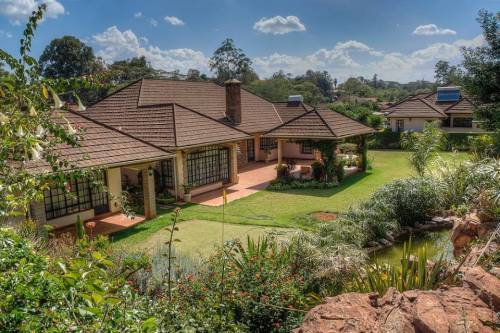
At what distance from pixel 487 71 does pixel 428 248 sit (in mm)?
5816

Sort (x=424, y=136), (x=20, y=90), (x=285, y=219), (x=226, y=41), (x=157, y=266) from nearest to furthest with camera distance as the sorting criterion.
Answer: (x=20, y=90) < (x=157, y=266) < (x=285, y=219) < (x=424, y=136) < (x=226, y=41)

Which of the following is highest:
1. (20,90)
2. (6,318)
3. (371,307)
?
(20,90)

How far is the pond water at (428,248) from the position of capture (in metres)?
11.0

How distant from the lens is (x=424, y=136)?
18531 millimetres

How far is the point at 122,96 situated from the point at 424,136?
18754 millimetres

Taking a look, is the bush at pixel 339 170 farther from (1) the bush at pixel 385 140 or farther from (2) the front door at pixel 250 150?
(1) the bush at pixel 385 140

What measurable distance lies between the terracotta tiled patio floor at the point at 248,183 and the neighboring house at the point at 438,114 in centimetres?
1744

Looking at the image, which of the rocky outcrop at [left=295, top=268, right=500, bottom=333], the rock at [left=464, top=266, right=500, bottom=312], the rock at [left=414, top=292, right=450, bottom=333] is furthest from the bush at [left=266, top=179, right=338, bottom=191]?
the rock at [left=414, top=292, right=450, bottom=333]

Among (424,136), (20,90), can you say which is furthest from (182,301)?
(424,136)

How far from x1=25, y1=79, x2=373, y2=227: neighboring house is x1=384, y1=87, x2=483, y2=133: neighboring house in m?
14.4

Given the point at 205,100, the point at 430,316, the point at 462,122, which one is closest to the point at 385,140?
the point at 462,122

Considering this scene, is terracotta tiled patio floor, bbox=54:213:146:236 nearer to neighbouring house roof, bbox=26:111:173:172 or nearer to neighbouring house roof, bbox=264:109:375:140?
neighbouring house roof, bbox=26:111:173:172

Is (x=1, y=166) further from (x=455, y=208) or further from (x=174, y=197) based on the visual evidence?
(x=174, y=197)

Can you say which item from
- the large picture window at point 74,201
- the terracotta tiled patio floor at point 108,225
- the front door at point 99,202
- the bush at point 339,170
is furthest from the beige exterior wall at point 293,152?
the large picture window at point 74,201
